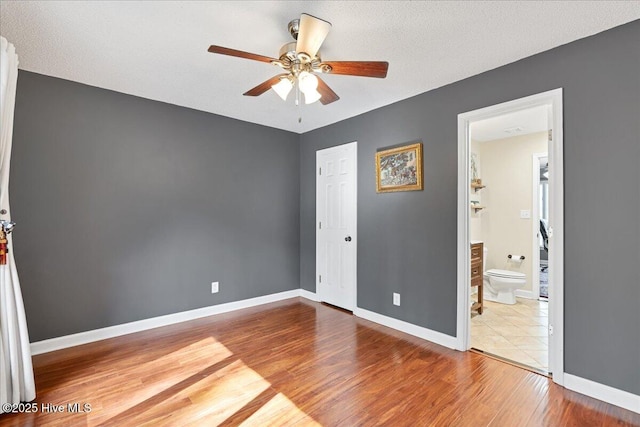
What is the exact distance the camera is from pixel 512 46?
7.41ft

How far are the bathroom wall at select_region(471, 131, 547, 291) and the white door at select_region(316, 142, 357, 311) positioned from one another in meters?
2.37

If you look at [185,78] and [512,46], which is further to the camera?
[185,78]

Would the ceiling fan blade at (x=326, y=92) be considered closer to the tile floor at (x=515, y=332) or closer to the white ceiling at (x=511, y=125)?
the white ceiling at (x=511, y=125)

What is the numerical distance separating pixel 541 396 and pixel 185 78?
371 cm

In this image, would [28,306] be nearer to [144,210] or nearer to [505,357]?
[144,210]

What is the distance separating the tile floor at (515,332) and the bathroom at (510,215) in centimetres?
1

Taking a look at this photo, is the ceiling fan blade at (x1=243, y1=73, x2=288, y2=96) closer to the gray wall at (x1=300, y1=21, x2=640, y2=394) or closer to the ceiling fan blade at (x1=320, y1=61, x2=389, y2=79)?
the ceiling fan blade at (x1=320, y1=61, x2=389, y2=79)

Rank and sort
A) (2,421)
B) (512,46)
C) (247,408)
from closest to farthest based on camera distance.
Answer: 1. (2,421)
2. (247,408)
3. (512,46)

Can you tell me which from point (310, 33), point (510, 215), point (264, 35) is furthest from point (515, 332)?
point (264, 35)

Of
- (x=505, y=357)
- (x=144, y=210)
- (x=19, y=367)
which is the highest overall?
(x=144, y=210)

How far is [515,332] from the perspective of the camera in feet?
10.6

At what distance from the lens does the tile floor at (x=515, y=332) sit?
2699 millimetres

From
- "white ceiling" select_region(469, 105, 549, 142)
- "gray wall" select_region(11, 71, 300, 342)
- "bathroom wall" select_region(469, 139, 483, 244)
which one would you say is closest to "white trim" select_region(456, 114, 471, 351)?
"white ceiling" select_region(469, 105, 549, 142)

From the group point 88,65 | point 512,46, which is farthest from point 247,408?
point 512,46
